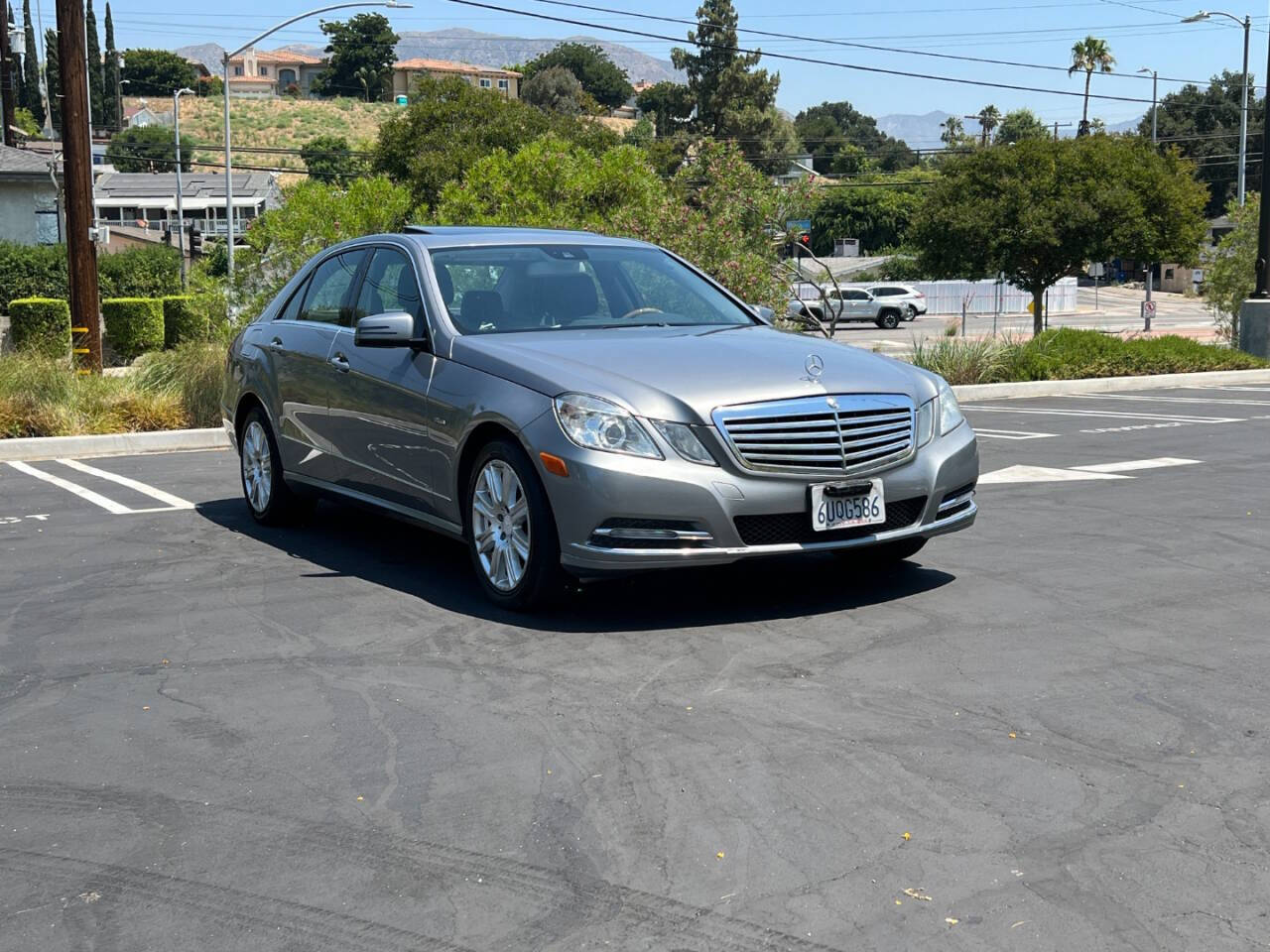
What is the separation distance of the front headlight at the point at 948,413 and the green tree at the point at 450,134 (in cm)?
5092

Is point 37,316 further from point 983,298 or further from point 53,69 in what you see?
point 53,69

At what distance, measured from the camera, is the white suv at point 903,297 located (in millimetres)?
58531

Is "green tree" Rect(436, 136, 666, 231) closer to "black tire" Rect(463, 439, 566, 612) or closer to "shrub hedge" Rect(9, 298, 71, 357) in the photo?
"shrub hedge" Rect(9, 298, 71, 357)

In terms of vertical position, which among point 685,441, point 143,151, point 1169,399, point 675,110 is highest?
point 675,110

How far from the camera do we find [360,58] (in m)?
Result: 174

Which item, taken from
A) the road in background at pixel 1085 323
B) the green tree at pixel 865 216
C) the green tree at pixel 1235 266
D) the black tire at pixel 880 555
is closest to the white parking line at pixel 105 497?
the black tire at pixel 880 555

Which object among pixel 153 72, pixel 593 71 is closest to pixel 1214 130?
pixel 593 71

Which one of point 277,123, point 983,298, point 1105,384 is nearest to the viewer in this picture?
point 1105,384

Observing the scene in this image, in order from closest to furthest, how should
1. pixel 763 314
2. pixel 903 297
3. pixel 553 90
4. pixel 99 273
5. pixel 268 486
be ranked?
pixel 763 314 < pixel 268 486 < pixel 99 273 < pixel 903 297 < pixel 553 90

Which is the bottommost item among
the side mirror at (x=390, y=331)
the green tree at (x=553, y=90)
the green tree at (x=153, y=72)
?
the side mirror at (x=390, y=331)

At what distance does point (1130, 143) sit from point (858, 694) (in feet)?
125

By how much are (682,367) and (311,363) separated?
8.81 ft

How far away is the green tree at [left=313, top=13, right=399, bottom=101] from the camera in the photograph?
174 m

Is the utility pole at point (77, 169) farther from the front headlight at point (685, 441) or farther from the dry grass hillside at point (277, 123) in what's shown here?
the dry grass hillside at point (277, 123)
